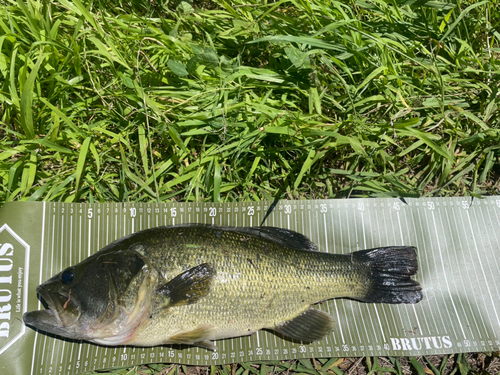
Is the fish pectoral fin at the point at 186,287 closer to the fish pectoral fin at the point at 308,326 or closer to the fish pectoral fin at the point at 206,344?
the fish pectoral fin at the point at 206,344

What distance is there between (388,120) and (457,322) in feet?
5.37

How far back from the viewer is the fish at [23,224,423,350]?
6.23 ft

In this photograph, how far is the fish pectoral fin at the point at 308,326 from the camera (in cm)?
220

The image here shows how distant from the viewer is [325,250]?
245 cm

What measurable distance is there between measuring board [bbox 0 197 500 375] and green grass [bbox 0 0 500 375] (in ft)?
0.47

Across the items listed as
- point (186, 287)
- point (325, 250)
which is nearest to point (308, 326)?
point (325, 250)

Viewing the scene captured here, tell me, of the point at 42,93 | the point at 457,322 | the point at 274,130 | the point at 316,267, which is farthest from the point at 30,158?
the point at 457,322

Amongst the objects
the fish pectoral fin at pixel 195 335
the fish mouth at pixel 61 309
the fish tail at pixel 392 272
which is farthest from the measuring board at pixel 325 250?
the fish mouth at pixel 61 309

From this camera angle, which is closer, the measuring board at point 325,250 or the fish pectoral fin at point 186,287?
the fish pectoral fin at point 186,287

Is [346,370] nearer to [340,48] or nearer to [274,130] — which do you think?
[274,130]

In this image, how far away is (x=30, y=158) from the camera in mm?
2469

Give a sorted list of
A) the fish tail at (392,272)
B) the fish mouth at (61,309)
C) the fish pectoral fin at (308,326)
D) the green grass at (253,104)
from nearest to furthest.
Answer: the fish mouth at (61,309), the fish pectoral fin at (308,326), the fish tail at (392,272), the green grass at (253,104)

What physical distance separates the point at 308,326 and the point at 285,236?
651 millimetres

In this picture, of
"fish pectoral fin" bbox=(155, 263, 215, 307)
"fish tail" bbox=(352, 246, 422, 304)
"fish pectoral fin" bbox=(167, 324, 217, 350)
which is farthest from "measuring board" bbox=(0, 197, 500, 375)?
"fish pectoral fin" bbox=(155, 263, 215, 307)
